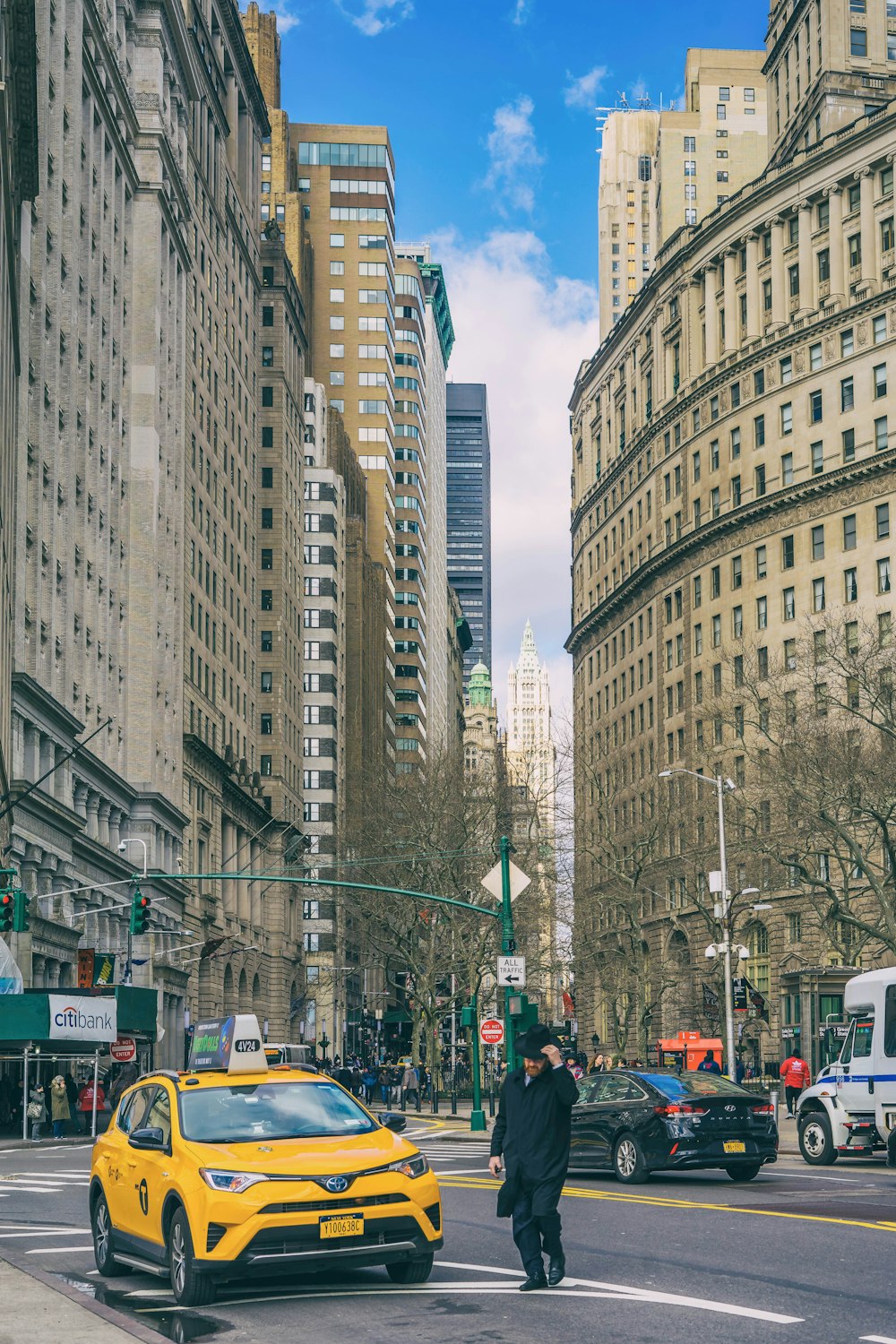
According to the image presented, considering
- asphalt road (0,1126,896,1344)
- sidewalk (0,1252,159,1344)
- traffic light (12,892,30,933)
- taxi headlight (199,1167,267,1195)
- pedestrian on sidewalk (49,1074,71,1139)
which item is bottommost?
pedestrian on sidewalk (49,1074,71,1139)

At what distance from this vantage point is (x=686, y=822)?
7219 cm

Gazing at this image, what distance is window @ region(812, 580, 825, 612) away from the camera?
290ft

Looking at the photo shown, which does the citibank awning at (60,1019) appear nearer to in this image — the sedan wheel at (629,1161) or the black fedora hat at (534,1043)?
the sedan wheel at (629,1161)

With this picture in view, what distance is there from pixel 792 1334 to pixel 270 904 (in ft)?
315

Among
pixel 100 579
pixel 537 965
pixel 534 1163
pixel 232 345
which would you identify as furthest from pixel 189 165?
pixel 534 1163

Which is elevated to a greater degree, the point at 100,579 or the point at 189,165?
the point at 189,165

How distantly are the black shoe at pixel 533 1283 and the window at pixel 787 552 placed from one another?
81588mm

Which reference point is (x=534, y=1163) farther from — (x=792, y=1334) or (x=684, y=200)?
(x=684, y=200)

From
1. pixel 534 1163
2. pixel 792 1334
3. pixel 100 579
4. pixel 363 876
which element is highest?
pixel 100 579

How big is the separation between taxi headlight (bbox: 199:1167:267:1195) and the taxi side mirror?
35.7 inches

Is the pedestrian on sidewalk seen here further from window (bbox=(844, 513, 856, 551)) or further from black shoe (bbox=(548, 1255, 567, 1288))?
window (bbox=(844, 513, 856, 551))

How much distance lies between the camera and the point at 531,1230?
12406mm

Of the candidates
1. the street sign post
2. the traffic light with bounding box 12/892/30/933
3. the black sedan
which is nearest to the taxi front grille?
the black sedan

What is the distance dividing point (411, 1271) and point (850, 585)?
77387mm
